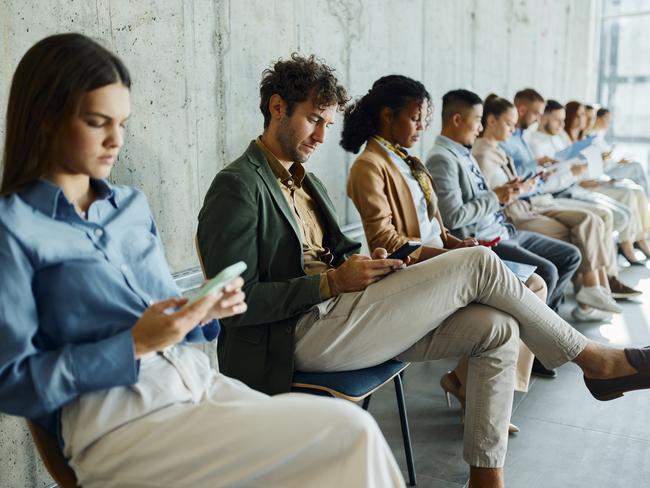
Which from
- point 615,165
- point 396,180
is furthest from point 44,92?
point 615,165

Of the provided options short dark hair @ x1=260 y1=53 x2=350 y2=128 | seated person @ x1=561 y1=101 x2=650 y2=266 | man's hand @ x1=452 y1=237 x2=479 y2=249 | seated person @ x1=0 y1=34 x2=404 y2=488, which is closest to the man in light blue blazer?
man's hand @ x1=452 y1=237 x2=479 y2=249

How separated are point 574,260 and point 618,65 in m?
6.73

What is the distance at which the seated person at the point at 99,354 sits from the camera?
122 cm

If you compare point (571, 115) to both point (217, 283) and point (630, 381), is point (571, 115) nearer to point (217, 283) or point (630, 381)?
point (630, 381)

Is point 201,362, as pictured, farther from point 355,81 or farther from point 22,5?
point 355,81

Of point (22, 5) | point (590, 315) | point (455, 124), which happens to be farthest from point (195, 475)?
point (590, 315)

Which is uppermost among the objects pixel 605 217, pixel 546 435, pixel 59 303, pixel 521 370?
pixel 59 303

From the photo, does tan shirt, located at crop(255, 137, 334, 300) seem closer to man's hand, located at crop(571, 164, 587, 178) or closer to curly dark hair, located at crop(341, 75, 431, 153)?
curly dark hair, located at crop(341, 75, 431, 153)

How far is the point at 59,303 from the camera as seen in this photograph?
1.27 m

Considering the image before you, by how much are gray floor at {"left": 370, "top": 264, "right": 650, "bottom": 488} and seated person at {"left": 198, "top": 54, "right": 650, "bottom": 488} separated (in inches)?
14.1

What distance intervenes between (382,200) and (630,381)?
1067mm

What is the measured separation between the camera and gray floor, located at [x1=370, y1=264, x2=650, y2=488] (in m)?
2.40

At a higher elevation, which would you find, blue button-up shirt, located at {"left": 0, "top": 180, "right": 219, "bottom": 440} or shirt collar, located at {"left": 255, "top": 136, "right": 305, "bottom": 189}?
shirt collar, located at {"left": 255, "top": 136, "right": 305, "bottom": 189}

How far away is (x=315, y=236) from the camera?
7.57 feet
